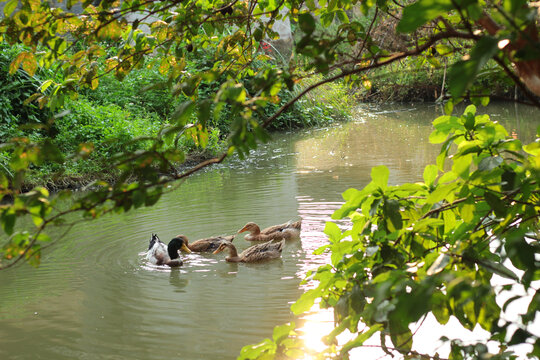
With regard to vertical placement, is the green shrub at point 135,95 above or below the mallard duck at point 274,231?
above

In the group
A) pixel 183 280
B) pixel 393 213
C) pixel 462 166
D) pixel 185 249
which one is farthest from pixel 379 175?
pixel 185 249

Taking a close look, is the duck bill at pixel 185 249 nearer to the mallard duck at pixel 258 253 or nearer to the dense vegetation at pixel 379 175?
the mallard duck at pixel 258 253

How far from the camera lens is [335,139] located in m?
14.0

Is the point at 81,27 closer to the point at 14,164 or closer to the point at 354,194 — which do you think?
the point at 14,164

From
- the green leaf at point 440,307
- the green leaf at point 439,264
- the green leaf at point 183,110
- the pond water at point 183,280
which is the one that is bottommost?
the pond water at point 183,280

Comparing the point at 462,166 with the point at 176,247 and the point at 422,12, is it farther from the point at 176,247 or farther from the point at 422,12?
the point at 176,247

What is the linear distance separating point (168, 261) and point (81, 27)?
12.5ft

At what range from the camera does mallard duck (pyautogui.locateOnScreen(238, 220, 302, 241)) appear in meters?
6.75

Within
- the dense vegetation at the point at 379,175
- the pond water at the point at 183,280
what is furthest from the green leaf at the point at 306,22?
the pond water at the point at 183,280

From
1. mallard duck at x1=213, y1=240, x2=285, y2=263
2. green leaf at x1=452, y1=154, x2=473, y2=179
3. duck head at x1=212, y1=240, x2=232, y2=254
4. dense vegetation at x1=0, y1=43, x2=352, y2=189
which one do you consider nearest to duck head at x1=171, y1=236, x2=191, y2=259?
duck head at x1=212, y1=240, x2=232, y2=254

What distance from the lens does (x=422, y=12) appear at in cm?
104

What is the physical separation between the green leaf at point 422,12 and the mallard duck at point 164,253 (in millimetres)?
5274

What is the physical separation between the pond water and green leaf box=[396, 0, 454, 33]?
2.26m

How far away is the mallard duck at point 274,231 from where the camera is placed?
22.1 ft
